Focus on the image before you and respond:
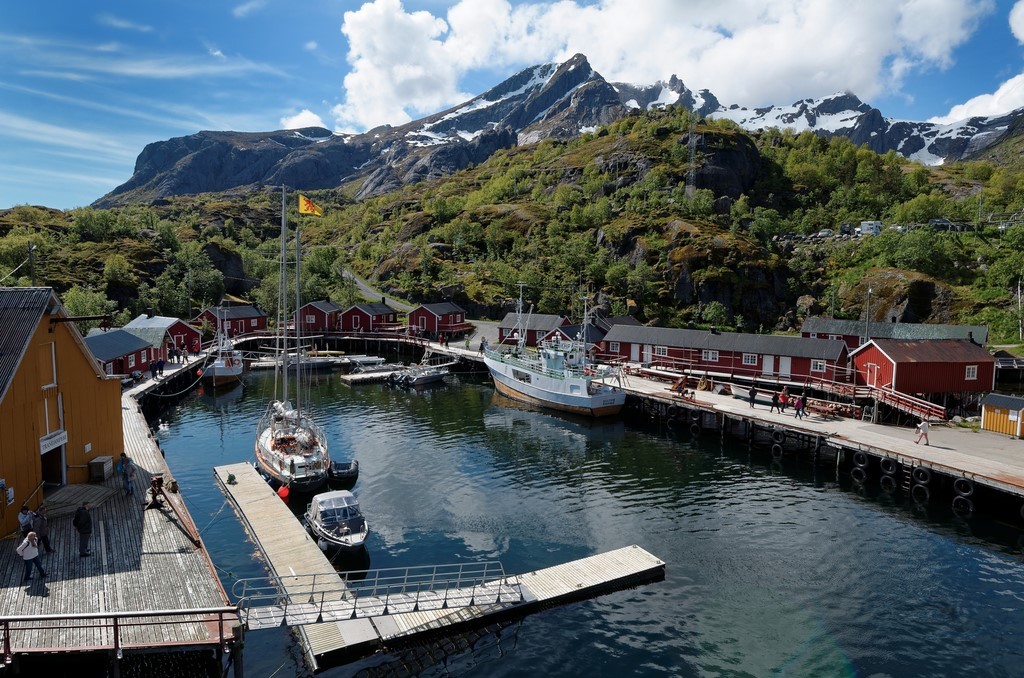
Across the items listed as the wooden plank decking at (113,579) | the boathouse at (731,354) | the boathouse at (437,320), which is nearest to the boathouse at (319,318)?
the boathouse at (437,320)

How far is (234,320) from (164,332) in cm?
2567

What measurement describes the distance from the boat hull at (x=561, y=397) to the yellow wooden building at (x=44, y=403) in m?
34.7

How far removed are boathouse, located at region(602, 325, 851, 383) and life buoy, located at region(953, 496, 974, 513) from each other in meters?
22.0

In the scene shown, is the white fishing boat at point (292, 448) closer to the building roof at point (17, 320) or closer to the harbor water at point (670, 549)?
the harbor water at point (670, 549)

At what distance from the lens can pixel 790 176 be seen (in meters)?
143

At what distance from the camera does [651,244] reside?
10812 cm

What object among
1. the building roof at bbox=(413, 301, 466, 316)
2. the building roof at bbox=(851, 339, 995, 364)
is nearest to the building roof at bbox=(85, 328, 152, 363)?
the building roof at bbox=(413, 301, 466, 316)

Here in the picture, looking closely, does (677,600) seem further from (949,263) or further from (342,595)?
(949,263)

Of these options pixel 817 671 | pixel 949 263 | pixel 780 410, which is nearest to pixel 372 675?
pixel 817 671

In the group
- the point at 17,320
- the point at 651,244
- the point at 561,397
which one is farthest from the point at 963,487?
the point at 651,244

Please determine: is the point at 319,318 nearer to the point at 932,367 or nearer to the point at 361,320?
the point at 361,320

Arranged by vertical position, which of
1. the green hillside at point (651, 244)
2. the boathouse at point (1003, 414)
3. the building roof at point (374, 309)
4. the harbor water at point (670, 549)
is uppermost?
the green hillside at point (651, 244)

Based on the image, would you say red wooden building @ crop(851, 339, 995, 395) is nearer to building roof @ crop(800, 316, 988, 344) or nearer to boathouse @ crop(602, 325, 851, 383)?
boathouse @ crop(602, 325, 851, 383)

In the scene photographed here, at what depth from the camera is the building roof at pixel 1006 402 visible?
125ft
